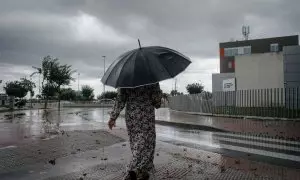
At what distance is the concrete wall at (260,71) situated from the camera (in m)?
32.5

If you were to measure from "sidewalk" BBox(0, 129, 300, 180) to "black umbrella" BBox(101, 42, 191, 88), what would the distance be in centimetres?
166

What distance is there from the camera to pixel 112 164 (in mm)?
6586

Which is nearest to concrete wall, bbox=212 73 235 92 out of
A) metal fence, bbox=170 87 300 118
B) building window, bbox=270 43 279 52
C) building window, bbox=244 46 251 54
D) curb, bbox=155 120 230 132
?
building window, bbox=244 46 251 54

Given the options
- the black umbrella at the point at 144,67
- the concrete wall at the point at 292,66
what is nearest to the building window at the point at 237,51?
the concrete wall at the point at 292,66

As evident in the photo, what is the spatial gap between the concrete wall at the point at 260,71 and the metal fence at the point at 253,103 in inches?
406

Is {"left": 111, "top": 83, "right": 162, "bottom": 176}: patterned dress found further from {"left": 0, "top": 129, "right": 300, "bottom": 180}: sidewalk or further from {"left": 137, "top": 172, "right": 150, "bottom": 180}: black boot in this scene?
{"left": 0, "top": 129, "right": 300, "bottom": 180}: sidewalk

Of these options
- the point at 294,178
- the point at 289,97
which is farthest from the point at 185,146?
the point at 289,97

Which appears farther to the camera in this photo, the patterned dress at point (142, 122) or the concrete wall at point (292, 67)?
the concrete wall at point (292, 67)

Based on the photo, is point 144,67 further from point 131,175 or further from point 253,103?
point 253,103

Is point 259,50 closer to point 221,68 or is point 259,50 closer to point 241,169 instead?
point 221,68

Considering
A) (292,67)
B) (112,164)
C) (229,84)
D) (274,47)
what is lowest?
(112,164)

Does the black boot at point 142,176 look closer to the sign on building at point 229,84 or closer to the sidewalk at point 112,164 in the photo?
the sidewalk at point 112,164

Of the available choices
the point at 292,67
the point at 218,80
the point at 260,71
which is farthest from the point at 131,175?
the point at 218,80

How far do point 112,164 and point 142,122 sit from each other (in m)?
1.86
